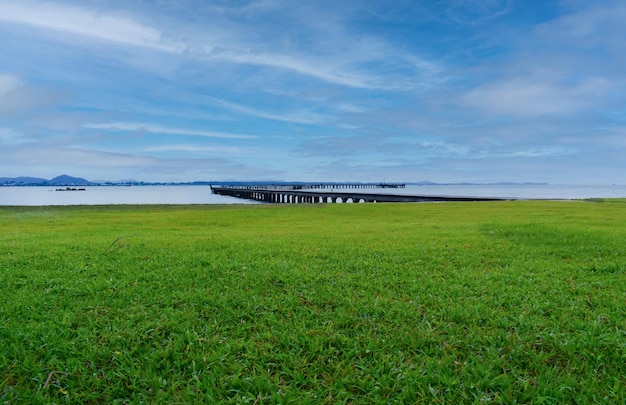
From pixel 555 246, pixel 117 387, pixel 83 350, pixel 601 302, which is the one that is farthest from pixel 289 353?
pixel 555 246

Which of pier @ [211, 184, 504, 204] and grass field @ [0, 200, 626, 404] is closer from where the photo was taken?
grass field @ [0, 200, 626, 404]

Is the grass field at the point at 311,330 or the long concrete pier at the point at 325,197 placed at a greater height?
the long concrete pier at the point at 325,197

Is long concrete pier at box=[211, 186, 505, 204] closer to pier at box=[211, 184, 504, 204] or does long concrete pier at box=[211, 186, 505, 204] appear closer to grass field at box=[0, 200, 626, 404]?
pier at box=[211, 184, 504, 204]

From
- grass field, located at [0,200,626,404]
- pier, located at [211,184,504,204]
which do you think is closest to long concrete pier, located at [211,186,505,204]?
pier, located at [211,184,504,204]

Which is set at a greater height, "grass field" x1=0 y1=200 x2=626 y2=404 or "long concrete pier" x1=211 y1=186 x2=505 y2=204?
"long concrete pier" x1=211 y1=186 x2=505 y2=204

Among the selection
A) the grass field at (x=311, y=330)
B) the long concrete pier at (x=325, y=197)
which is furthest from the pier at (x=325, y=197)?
the grass field at (x=311, y=330)

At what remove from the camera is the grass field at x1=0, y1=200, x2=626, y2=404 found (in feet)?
9.99

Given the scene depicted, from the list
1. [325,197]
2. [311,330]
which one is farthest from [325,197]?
[311,330]

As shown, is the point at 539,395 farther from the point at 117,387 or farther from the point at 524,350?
the point at 117,387

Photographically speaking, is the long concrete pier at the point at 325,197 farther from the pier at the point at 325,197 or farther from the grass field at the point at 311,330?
the grass field at the point at 311,330

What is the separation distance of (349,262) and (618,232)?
8.66 meters

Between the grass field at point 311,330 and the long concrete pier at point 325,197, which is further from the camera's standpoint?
the long concrete pier at point 325,197

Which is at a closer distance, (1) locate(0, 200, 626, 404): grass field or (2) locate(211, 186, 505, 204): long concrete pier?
(1) locate(0, 200, 626, 404): grass field

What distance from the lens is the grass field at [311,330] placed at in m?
3.04
